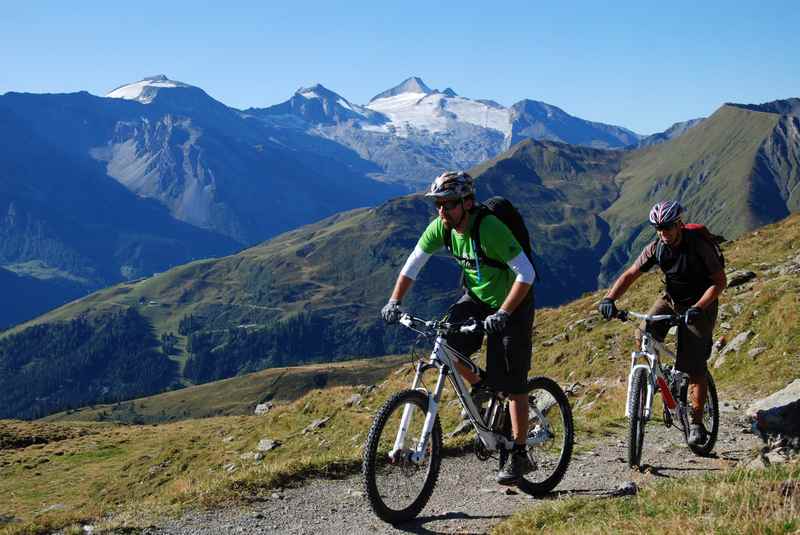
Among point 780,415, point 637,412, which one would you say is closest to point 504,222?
point 637,412

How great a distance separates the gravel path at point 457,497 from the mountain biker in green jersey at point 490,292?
2.98ft

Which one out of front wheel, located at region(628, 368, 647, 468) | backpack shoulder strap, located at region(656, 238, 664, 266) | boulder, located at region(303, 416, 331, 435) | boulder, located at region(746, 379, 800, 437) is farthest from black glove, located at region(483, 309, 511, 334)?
boulder, located at region(303, 416, 331, 435)

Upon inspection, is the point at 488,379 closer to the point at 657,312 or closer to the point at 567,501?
the point at 567,501

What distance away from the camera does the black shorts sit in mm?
10266

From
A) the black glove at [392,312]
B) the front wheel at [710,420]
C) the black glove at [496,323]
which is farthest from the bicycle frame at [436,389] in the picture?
the front wheel at [710,420]

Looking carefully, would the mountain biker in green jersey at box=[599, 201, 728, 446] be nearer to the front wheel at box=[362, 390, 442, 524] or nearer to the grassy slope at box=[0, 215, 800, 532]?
the grassy slope at box=[0, 215, 800, 532]

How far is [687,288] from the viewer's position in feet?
41.4

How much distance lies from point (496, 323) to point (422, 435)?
1.98 metres

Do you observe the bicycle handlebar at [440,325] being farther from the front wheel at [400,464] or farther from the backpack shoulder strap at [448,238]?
the backpack shoulder strap at [448,238]

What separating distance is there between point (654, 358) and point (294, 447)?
65.5ft

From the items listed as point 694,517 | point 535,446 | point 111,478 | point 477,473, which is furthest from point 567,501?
point 111,478

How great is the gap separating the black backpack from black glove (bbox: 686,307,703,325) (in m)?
3.18

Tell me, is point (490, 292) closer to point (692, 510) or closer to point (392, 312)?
point (392, 312)

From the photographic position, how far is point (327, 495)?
11773 mm
